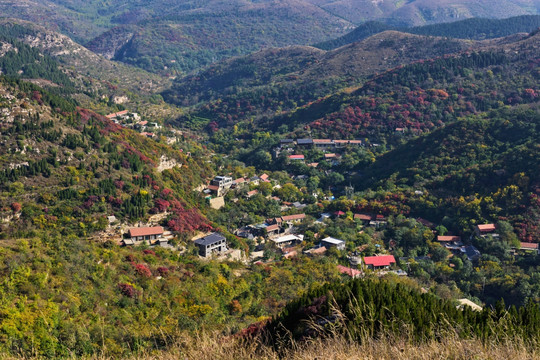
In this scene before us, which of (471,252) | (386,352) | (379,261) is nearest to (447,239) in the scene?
(471,252)

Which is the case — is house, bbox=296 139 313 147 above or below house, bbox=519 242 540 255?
above

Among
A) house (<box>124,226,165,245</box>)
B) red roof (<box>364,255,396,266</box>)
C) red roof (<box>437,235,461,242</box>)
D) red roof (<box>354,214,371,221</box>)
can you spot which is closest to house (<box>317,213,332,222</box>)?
red roof (<box>354,214,371,221</box>)

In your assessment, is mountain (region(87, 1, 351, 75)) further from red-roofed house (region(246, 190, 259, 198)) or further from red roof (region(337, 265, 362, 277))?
red roof (region(337, 265, 362, 277))

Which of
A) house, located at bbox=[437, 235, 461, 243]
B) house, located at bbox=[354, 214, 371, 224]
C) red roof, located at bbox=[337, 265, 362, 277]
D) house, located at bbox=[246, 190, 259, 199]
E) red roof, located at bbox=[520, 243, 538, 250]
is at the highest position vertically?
house, located at bbox=[246, 190, 259, 199]

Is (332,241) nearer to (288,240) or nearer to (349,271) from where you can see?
(288,240)

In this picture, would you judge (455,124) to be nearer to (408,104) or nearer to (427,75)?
(408,104)

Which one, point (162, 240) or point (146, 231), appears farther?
point (162, 240)

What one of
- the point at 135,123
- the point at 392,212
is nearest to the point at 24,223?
the point at 392,212

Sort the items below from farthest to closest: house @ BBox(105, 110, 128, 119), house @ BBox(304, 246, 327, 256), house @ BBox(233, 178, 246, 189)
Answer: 1. house @ BBox(105, 110, 128, 119)
2. house @ BBox(233, 178, 246, 189)
3. house @ BBox(304, 246, 327, 256)
